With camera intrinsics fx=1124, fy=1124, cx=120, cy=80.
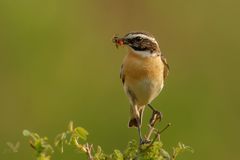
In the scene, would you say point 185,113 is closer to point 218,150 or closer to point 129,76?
point 218,150

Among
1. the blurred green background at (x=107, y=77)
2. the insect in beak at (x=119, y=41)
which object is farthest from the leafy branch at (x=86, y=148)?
the blurred green background at (x=107, y=77)

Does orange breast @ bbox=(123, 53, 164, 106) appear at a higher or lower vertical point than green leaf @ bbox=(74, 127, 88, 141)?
higher

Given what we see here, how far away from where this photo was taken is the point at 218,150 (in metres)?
11.8

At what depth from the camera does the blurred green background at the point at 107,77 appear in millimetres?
11695

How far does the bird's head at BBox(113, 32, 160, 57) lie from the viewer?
298 inches

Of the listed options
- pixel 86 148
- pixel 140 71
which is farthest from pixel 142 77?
pixel 86 148

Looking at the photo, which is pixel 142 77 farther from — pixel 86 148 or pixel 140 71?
pixel 86 148

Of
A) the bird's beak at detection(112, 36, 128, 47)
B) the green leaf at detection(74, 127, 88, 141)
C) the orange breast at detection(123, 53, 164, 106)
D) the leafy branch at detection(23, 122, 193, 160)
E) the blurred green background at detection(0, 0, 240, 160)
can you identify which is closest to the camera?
the leafy branch at detection(23, 122, 193, 160)

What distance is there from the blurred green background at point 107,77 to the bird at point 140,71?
9.76 ft

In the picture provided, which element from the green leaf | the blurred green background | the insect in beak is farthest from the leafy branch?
the blurred green background

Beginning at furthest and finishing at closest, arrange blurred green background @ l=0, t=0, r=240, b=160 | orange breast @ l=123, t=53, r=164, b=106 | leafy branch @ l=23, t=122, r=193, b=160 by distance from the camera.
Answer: blurred green background @ l=0, t=0, r=240, b=160 < orange breast @ l=123, t=53, r=164, b=106 < leafy branch @ l=23, t=122, r=193, b=160

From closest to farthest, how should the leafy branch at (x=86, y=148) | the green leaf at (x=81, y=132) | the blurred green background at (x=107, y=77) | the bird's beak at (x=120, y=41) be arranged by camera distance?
the leafy branch at (x=86, y=148)
the green leaf at (x=81, y=132)
the bird's beak at (x=120, y=41)
the blurred green background at (x=107, y=77)

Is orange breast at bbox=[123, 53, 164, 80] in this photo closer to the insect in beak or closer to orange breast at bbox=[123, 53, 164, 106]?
orange breast at bbox=[123, 53, 164, 106]

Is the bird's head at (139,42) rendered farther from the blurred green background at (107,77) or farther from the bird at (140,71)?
the blurred green background at (107,77)
